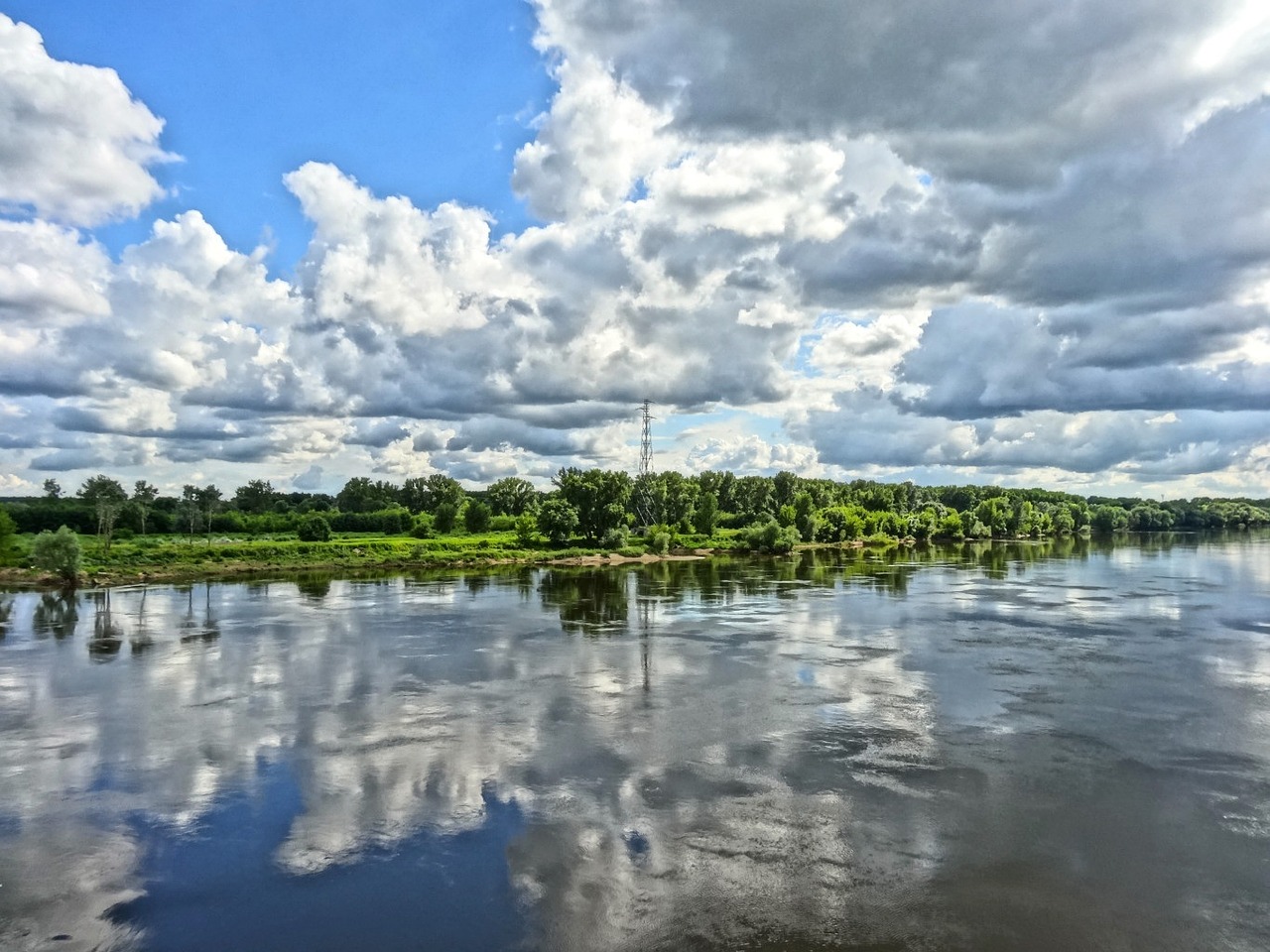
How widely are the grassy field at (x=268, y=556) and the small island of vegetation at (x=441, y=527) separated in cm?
21

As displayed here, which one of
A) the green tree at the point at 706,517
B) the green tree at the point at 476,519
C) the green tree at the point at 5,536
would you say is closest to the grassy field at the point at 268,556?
the green tree at the point at 5,536

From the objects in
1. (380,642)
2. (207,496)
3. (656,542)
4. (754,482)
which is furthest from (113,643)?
(754,482)

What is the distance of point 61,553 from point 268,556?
21.7m

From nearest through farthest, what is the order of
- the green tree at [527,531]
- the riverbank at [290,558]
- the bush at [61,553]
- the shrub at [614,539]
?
Answer: the bush at [61,553] < the riverbank at [290,558] < the shrub at [614,539] < the green tree at [527,531]

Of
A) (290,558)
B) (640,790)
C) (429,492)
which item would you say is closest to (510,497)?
(429,492)

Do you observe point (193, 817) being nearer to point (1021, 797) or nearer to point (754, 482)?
point (1021, 797)

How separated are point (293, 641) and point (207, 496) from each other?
108603 mm

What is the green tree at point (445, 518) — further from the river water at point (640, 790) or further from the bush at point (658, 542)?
the river water at point (640, 790)

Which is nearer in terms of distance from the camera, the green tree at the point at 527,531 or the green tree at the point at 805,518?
the green tree at the point at 527,531

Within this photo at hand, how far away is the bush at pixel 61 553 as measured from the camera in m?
70.1

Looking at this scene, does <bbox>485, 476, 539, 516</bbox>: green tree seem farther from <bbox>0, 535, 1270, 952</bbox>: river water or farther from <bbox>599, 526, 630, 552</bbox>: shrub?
<bbox>0, 535, 1270, 952</bbox>: river water

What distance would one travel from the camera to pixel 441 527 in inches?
5531

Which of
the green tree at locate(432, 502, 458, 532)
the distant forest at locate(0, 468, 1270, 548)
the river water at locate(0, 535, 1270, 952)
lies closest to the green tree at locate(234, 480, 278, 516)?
the distant forest at locate(0, 468, 1270, 548)

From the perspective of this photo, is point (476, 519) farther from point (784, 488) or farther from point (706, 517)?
point (784, 488)
